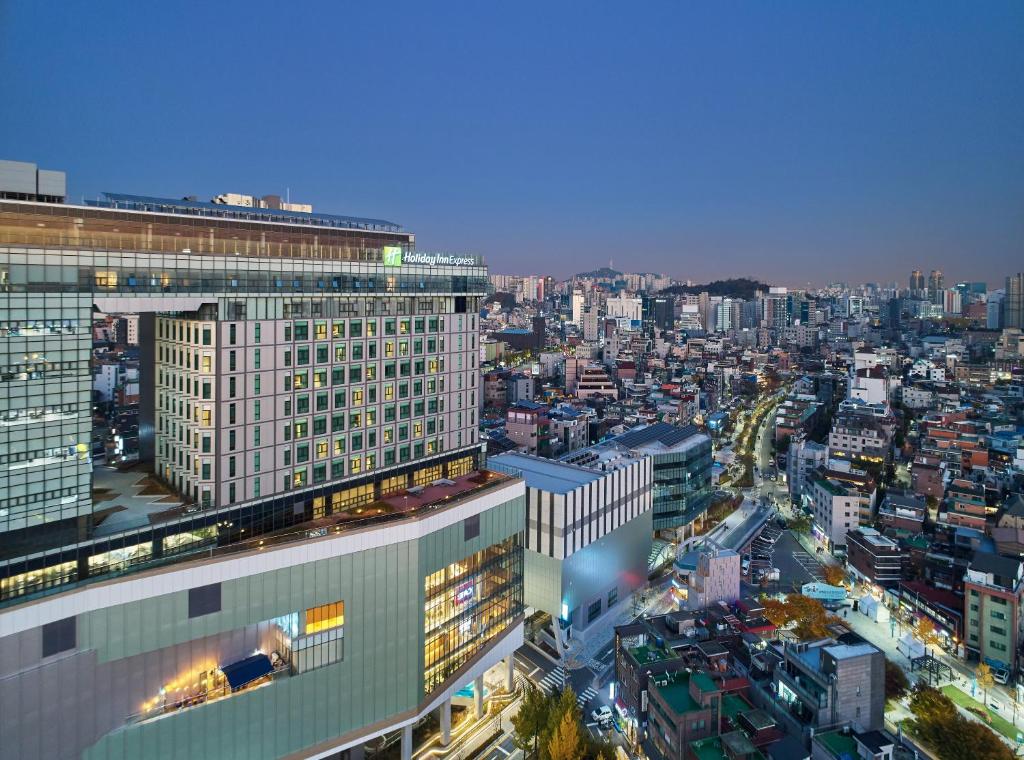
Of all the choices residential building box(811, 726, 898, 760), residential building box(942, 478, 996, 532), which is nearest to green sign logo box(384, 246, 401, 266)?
residential building box(811, 726, 898, 760)

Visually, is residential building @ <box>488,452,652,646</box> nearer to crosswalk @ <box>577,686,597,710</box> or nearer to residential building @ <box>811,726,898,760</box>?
crosswalk @ <box>577,686,597,710</box>

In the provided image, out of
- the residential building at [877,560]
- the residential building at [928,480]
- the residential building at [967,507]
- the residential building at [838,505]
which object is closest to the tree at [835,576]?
the residential building at [877,560]

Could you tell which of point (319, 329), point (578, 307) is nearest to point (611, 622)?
point (319, 329)

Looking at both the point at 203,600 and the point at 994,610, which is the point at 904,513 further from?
the point at 203,600

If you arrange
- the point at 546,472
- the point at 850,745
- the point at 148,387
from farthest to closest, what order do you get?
1. the point at 546,472
2. the point at 148,387
3. the point at 850,745

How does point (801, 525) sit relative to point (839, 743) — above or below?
below

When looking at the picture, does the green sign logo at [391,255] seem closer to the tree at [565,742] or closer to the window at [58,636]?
the window at [58,636]
